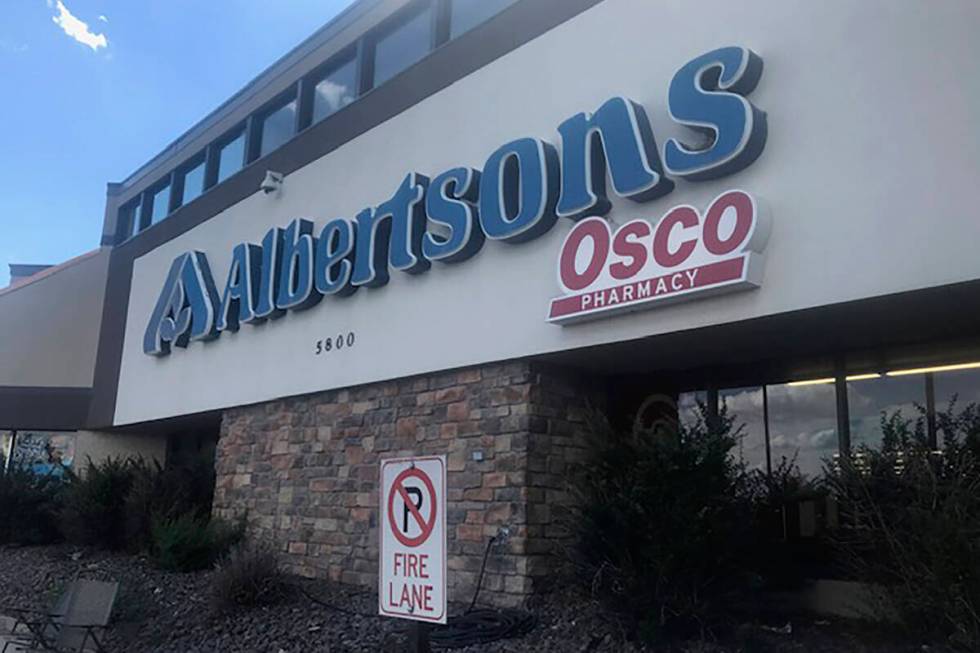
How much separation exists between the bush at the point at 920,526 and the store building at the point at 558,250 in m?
1.13

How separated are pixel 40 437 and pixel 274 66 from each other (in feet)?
35.4

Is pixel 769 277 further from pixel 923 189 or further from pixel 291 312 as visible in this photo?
pixel 291 312

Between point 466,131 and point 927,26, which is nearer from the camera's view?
point 927,26

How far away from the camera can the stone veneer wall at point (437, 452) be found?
913 cm

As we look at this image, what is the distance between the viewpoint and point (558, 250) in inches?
356

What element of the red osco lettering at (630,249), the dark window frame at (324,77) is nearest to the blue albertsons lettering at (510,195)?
the red osco lettering at (630,249)

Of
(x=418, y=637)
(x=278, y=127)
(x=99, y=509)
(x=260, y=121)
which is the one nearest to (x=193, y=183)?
(x=260, y=121)

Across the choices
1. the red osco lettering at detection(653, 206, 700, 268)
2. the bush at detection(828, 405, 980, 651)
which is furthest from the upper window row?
the bush at detection(828, 405, 980, 651)

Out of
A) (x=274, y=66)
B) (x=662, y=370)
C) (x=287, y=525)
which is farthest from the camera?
(x=274, y=66)

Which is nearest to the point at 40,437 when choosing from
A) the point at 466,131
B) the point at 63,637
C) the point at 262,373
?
the point at 262,373

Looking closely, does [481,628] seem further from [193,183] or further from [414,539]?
[193,183]

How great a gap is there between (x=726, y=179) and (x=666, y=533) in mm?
3053

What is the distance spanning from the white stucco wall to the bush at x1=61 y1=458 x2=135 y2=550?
12.7ft

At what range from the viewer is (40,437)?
20312mm
